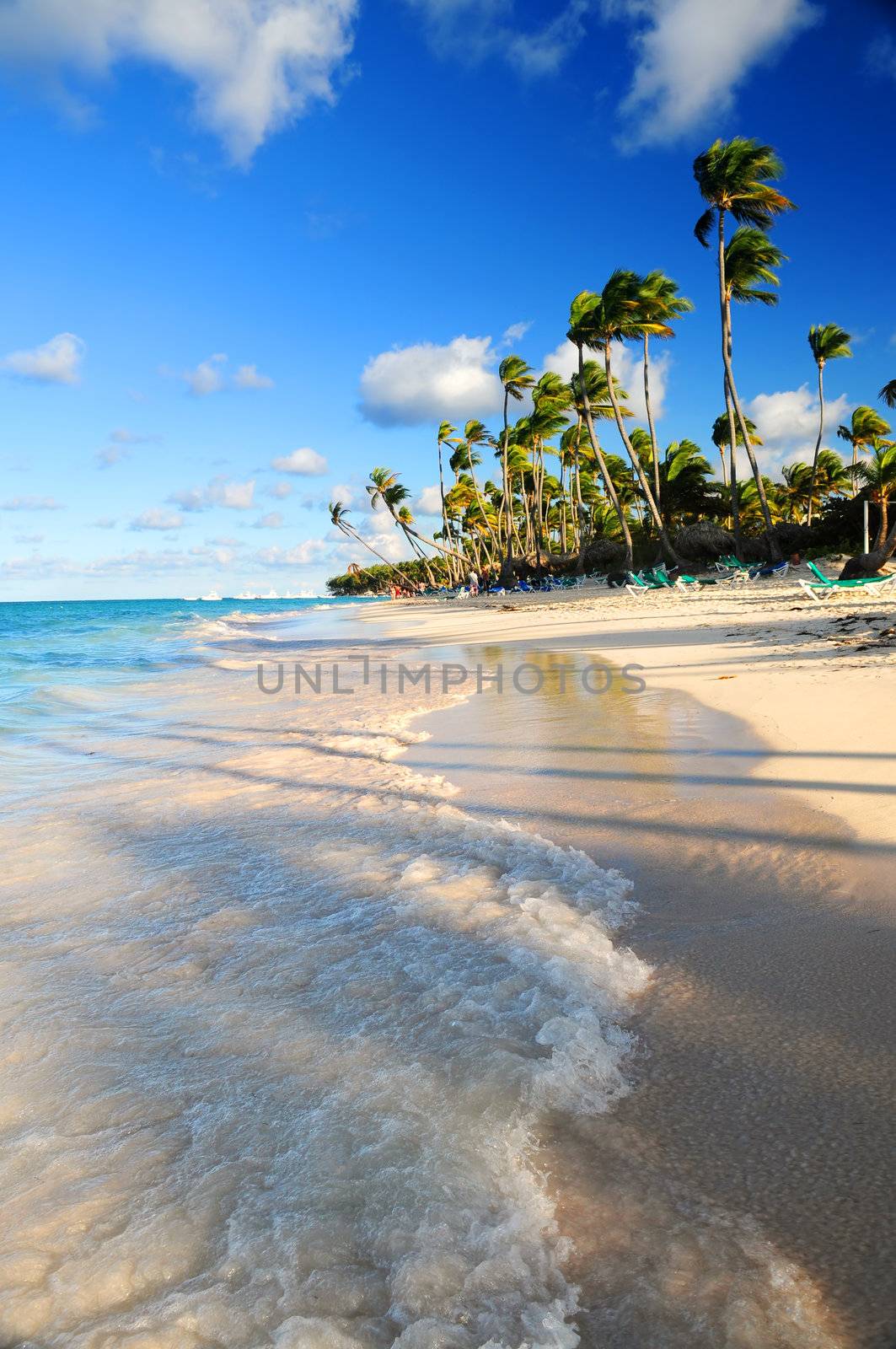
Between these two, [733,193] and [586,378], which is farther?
[586,378]

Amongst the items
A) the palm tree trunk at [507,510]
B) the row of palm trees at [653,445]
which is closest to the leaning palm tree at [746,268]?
the row of palm trees at [653,445]

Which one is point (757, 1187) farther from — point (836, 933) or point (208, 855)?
point (208, 855)

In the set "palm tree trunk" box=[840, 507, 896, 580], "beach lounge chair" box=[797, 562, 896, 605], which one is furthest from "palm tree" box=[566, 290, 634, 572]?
"beach lounge chair" box=[797, 562, 896, 605]

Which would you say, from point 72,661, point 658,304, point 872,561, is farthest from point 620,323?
point 72,661

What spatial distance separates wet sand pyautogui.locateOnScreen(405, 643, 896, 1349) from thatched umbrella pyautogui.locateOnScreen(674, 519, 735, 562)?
3241 cm

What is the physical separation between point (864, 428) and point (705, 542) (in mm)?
21693

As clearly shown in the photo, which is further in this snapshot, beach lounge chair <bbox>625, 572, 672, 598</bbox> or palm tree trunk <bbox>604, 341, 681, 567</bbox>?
palm tree trunk <bbox>604, 341, 681, 567</bbox>

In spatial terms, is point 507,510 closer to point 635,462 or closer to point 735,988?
point 635,462

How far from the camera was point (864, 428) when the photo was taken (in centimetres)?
4672

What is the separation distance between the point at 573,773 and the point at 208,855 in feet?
8.31

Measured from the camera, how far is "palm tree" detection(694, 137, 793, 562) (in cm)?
2591

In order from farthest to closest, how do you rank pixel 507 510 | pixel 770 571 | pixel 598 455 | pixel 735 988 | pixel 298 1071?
pixel 507 510 → pixel 598 455 → pixel 770 571 → pixel 735 988 → pixel 298 1071

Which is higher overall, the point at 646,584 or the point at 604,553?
the point at 604,553

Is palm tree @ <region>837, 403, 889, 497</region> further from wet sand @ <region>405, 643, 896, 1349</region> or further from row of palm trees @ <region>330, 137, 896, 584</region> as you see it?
wet sand @ <region>405, 643, 896, 1349</region>
